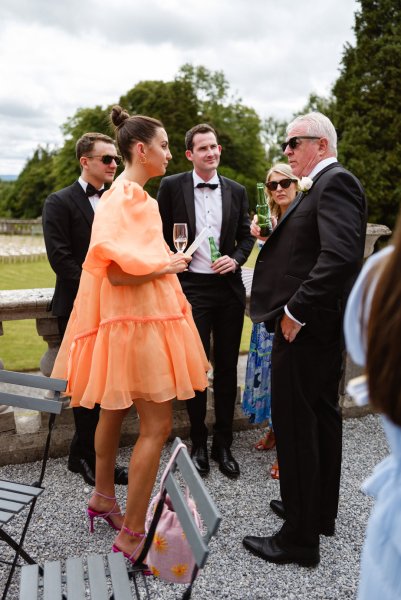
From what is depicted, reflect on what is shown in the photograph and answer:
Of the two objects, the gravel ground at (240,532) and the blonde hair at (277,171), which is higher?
the blonde hair at (277,171)

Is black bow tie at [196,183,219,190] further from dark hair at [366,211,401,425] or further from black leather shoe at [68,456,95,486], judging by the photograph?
dark hair at [366,211,401,425]

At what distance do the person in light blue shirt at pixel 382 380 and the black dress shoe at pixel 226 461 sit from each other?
8.61 ft

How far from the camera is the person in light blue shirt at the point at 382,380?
1199mm

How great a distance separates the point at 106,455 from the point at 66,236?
1.60 metres

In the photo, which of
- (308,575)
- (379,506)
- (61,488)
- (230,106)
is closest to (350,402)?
(308,575)

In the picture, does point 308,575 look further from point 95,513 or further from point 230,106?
point 230,106

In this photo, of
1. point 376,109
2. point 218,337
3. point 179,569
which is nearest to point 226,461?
point 218,337

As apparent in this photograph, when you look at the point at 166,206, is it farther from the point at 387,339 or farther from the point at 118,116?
the point at 387,339

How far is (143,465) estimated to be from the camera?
290cm

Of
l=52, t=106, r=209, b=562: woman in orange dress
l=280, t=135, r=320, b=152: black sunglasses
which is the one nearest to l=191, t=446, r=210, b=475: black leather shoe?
l=52, t=106, r=209, b=562: woman in orange dress

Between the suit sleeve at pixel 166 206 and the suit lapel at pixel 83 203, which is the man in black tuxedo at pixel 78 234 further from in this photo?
the suit sleeve at pixel 166 206

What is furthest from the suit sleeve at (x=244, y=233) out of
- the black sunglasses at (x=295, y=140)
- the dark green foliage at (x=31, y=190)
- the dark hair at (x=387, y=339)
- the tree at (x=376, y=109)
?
the dark green foliage at (x=31, y=190)

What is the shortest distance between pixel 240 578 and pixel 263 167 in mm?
42056

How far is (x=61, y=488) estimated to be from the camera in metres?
3.86
